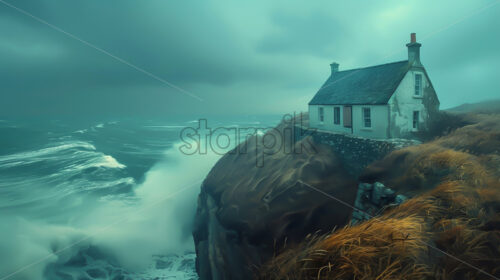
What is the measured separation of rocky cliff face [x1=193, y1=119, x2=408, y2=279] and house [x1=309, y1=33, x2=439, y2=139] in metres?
2.47

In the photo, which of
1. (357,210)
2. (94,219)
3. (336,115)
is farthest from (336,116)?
(94,219)

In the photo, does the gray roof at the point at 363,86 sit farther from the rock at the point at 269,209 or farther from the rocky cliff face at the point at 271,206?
the rock at the point at 269,209

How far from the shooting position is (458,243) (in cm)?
438

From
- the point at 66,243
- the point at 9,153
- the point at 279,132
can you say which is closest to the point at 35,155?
the point at 9,153

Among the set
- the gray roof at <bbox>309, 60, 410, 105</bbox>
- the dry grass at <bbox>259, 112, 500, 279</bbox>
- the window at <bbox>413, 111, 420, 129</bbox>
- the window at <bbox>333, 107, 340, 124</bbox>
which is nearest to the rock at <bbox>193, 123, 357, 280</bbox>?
the window at <bbox>333, 107, 340, 124</bbox>

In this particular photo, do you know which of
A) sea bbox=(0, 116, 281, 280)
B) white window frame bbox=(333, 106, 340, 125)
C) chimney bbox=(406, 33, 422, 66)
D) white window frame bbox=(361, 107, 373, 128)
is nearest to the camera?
chimney bbox=(406, 33, 422, 66)

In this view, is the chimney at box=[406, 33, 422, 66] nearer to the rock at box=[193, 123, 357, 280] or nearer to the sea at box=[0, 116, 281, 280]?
the rock at box=[193, 123, 357, 280]

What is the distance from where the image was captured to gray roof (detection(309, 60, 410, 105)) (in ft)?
48.5

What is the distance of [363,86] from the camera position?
1728 centimetres

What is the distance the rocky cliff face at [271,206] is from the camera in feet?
33.8

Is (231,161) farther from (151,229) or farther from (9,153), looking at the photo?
(9,153)

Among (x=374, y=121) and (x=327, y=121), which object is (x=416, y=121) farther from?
Result: (x=327, y=121)

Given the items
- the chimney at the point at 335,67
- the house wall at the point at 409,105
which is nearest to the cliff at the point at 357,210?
the house wall at the point at 409,105

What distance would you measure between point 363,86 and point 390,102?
3.76 m
